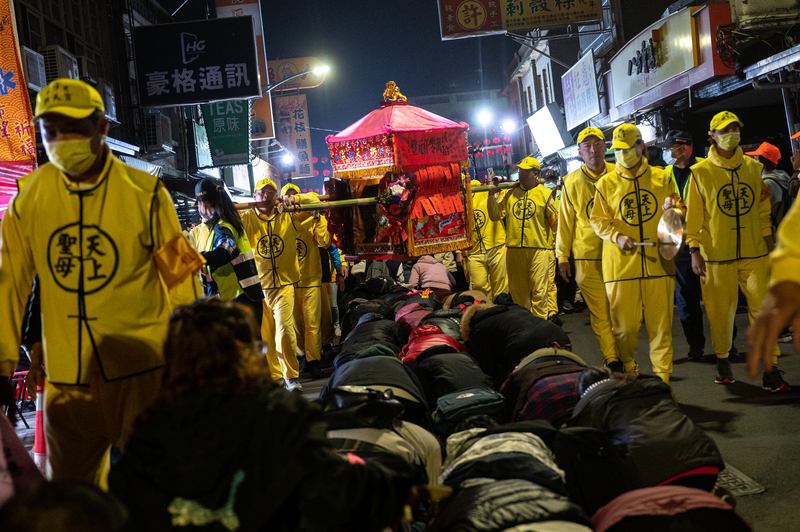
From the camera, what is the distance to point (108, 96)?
1473 centimetres

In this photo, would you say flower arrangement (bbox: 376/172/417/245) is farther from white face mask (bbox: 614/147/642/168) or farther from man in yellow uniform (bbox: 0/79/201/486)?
man in yellow uniform (bbox: 0/79/201/486)

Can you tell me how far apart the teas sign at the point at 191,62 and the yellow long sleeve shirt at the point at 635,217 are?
967cm

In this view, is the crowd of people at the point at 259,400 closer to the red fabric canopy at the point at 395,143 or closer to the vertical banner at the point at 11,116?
the red fabric canopy at the point at 395,143

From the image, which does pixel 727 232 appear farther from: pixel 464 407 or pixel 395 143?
pixel 464 407

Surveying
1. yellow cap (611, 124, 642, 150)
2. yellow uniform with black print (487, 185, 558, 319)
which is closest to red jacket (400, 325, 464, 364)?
yellow cap (611, 124, 642, 150)

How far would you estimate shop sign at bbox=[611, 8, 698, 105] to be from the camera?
A: 12828 millimetres

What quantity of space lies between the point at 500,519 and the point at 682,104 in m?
14.2

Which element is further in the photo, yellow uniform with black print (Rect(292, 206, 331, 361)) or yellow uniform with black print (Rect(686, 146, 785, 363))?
yellow uniform with black print (Rect(292, 206, 331, 361))

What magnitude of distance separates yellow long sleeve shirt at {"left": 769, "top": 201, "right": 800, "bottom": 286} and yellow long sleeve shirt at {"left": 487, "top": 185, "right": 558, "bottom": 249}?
7.04m

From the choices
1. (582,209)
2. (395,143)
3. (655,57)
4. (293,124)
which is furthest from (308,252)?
(293,124)

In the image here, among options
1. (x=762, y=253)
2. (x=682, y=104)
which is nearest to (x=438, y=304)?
(x=762, y=253)

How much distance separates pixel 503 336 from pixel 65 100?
3.86 m

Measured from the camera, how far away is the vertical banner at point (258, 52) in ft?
69.3

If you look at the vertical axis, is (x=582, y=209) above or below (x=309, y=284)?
above
